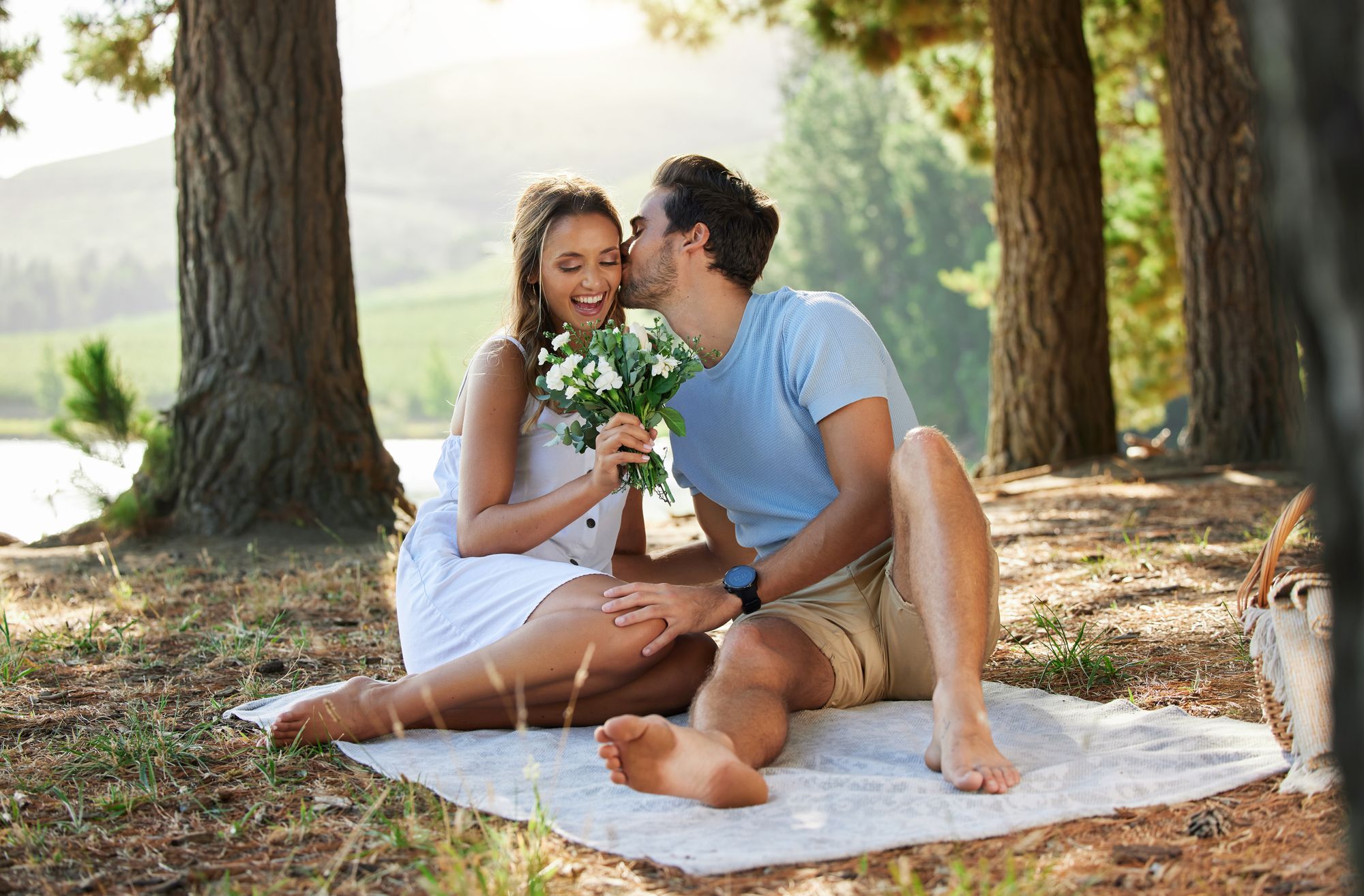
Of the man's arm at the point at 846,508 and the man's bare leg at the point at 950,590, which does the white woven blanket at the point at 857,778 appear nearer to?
the man's bare leg at the point at 950,590

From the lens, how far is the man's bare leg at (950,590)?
87.5 inches

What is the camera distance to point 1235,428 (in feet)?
26.3

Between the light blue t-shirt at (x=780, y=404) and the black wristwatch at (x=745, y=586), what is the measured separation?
27 cm

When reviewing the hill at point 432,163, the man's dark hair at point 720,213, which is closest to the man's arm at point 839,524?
the man's dark hair at point 720,213

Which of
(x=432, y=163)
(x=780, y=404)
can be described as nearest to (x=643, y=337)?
(x=780, y=404)

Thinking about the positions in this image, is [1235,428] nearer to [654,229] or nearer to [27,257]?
[654,229]

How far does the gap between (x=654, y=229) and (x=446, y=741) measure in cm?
146

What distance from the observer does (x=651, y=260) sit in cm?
321

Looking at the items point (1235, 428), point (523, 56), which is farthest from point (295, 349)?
point (523, 56)

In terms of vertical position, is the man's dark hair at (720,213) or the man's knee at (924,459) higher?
the man's dark hair at (720,213)

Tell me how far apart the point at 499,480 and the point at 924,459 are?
1.10 metres

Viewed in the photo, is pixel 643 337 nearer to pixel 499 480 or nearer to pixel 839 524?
pixel 499 480

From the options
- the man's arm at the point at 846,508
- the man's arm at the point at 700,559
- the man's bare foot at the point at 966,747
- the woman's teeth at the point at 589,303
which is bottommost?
the man's bare foot at the point at 966,747

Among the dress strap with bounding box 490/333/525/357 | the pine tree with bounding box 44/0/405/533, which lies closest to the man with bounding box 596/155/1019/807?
the dress strap with bounding box 490/333/525/357
